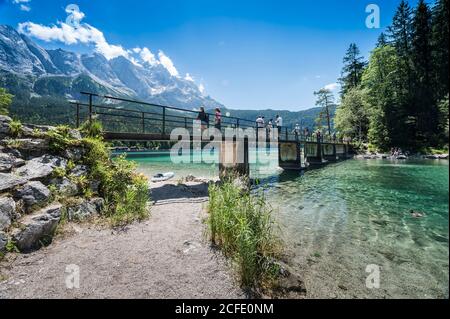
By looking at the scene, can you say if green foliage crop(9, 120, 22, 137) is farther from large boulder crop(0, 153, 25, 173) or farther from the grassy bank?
large boulder crop(0, 153, 25, 173)

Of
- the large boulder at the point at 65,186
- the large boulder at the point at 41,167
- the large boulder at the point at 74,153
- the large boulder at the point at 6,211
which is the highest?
the large boulder at the point at 74,153

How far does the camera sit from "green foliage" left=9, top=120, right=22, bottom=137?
781 cm

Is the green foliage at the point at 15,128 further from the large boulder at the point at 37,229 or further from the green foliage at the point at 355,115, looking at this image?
the green foliage at the point at 355,115

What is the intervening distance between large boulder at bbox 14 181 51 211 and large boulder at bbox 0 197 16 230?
0.38 m

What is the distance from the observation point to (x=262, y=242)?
6367 millimetres

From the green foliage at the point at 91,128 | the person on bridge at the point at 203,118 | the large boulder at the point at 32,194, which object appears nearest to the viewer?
the large boulder at the point at 32,194

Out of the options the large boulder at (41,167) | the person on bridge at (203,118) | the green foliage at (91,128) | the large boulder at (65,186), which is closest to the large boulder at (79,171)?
the large boulder at (41,167)

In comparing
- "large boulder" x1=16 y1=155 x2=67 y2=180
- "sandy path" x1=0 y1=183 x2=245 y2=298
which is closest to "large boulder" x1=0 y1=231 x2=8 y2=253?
"sandy path" x1=0 y1=183 x2=245 y2=298

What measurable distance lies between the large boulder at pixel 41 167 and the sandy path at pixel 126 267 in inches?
82.6

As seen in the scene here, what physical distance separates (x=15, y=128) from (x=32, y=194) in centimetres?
295

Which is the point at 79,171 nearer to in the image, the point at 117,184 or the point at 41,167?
the point at 41,167

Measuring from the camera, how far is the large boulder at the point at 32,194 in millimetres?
6355
